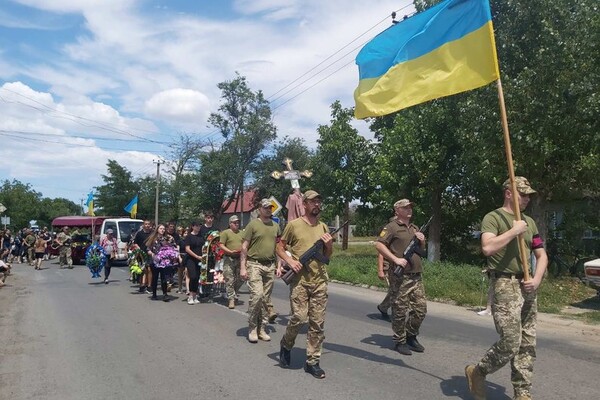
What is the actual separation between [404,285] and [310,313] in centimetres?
161

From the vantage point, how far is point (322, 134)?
27.4 m

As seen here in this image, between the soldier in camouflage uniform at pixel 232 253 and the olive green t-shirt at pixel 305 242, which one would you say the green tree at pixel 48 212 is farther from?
the olive green t-shirt at pixel 305 242

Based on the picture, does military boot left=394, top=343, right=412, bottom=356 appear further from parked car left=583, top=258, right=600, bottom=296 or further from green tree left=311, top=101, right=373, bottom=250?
green tree left=311, top=101, right=373, bottom=250

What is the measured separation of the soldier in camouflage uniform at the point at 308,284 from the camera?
5.73m

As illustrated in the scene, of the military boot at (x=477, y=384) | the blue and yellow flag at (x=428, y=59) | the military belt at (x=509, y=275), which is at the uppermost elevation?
the blue and yellow flag at (x=428, y=59)

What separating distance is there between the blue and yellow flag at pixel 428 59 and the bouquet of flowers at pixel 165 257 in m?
6.45

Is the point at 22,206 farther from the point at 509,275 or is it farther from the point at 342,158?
the point at 509,275

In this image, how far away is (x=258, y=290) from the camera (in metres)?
7.51

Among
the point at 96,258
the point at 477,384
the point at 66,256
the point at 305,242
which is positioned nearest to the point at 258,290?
the point at 305,242

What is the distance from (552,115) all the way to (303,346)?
9504mm

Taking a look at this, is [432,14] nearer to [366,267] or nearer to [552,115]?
[552,115]

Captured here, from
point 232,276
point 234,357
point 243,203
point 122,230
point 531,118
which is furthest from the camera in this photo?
point 243,203

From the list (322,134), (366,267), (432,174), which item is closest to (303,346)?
(366,267)

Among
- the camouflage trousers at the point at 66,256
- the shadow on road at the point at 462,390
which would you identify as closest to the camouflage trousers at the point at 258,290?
the shadow on road at the point at 462,390
